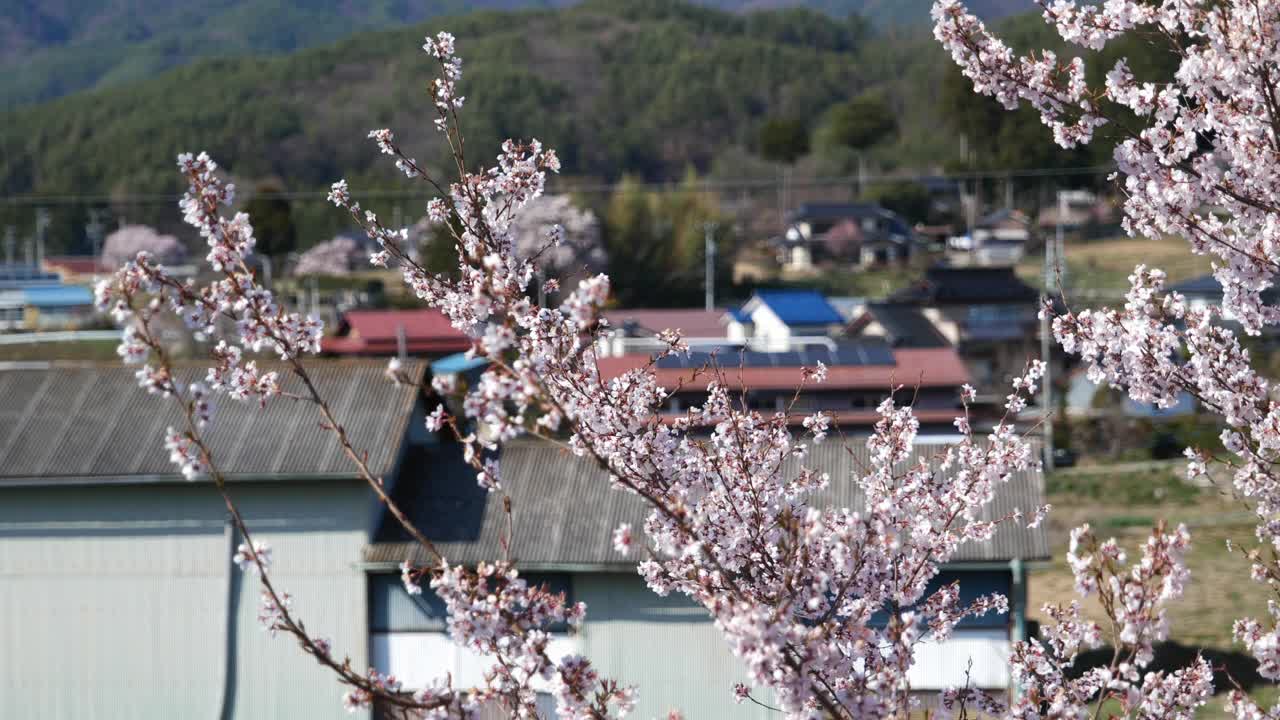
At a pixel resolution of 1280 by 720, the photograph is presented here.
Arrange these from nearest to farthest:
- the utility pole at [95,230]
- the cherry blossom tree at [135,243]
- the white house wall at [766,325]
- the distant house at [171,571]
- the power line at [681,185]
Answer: the distant house at [171,571] < the white house wall at [766,325] < the power line at [681,185] < the cherry blossom tree at [135,243] < the utility pole at [95,230]

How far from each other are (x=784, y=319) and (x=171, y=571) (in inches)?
796

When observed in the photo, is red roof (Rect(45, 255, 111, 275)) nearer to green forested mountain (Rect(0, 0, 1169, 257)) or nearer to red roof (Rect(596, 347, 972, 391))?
green forested mountain (Rect(0, 0, 1169, 257))

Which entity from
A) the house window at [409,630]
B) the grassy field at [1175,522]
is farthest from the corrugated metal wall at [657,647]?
the grassy field at [1175,522]

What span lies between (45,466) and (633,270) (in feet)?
103

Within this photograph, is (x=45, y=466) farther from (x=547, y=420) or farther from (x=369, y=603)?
(x=547, y=420)

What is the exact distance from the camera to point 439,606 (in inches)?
379

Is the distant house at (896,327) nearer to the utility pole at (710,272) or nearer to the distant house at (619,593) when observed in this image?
the utility pole at (710,272)

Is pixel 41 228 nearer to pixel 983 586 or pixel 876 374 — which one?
pixel 876 374

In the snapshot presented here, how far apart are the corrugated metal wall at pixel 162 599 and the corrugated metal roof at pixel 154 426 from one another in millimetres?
215

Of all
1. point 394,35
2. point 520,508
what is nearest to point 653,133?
point 394,35

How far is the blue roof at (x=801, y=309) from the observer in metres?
29.1

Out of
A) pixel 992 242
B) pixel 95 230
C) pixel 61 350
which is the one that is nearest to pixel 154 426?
pixel 61 350

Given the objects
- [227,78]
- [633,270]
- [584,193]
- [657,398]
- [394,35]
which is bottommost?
[657,398]

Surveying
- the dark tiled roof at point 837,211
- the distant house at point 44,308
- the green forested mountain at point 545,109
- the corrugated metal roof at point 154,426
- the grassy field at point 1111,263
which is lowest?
the corrugated metal roof at point 154,426
